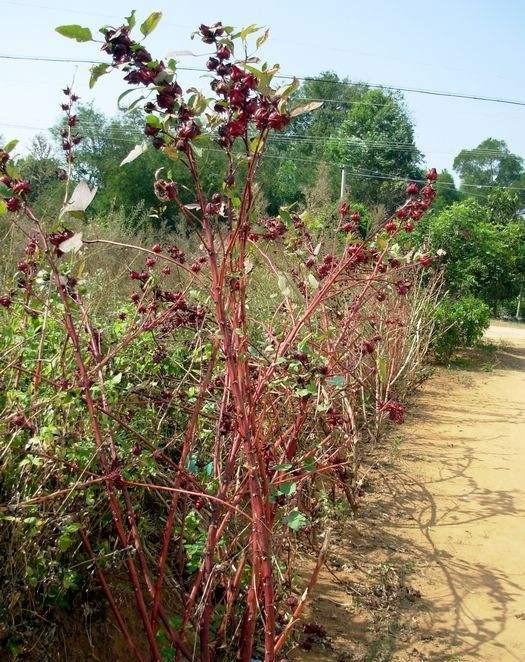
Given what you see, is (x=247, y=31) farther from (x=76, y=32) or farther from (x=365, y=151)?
(x=365, y=151)

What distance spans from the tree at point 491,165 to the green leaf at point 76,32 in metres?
69.4

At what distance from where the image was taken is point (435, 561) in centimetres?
399

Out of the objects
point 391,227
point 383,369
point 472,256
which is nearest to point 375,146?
point 472,256

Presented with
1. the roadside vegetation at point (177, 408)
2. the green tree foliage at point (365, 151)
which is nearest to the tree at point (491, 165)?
the green tree foliage at point (365, 151)

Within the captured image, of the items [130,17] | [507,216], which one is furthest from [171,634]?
[507,216]

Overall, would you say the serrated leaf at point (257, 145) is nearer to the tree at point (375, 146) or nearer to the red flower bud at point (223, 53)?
the red flower bud at point (223, 53)

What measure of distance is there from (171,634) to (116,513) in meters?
0.50

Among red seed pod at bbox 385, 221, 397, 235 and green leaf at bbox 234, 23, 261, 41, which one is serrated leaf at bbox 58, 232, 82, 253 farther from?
red seed pod at bbox 385, 221, 397, 235

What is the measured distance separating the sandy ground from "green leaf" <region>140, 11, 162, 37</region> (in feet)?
8.19

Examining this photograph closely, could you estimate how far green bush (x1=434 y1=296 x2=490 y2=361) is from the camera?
10883 mm

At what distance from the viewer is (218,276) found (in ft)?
5.75

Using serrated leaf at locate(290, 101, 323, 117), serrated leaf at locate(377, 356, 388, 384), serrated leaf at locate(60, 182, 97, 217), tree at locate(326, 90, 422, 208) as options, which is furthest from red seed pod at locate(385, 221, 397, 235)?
tree at locate(326, 90, 422, 208)

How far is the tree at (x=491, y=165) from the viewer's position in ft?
224

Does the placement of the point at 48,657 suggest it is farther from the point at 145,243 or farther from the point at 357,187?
the point at 357,187
